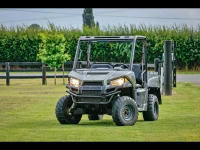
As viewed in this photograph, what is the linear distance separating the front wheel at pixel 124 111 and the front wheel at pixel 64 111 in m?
1.21

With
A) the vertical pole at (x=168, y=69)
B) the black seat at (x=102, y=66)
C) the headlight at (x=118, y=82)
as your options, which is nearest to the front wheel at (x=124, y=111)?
the headlight at (x=118, y=82)

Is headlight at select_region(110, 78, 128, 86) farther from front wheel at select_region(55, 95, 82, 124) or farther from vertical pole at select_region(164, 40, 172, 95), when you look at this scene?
vertical pole at select_region(164, 40, 172, 95)

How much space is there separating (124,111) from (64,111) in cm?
141

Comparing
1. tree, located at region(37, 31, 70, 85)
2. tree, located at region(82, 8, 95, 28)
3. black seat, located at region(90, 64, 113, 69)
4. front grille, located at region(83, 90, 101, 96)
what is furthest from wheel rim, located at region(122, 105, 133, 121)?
tree, located at region(82, 8, 95, 28)

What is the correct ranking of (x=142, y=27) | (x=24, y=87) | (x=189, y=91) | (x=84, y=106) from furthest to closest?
(x=142, y=27)
(x=24, y=87)
(x=189, y=91)
(x=84, y=106)

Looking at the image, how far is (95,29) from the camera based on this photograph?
57031 mm

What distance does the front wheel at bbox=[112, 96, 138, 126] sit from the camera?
17.0 meters

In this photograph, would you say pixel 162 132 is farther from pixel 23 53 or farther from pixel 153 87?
pixel 23 53

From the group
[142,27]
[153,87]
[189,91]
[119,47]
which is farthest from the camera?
[142,27]

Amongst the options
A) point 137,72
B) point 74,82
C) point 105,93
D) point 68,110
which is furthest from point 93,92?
Answer: point 137,72

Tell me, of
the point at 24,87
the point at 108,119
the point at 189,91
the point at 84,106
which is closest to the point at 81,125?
the point at 84,106

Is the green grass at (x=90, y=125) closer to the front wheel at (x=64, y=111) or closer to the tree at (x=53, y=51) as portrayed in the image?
the front wheel at (x=64, y=111)

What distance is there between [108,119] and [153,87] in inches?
53.7

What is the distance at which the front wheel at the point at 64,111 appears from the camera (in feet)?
57.9
